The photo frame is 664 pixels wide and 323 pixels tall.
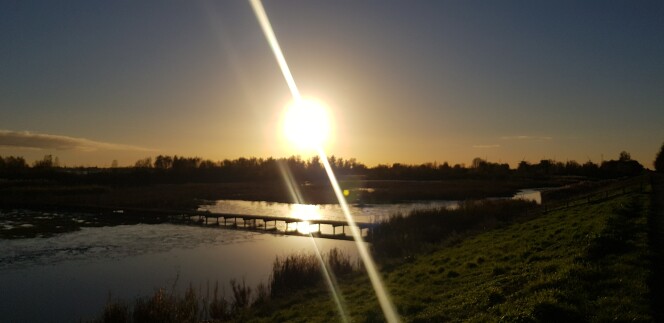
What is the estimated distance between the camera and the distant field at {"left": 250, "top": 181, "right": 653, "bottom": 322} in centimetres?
923

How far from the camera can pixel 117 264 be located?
26828 mm

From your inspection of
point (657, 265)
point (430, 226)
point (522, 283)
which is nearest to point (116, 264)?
point (430, 226)

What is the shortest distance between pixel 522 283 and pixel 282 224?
38808mm

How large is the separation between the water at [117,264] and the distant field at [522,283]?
7.61 meters

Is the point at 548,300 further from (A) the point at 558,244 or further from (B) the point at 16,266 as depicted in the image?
(B) the point at 16,266

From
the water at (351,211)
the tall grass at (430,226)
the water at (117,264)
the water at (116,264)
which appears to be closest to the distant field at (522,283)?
the tall grass at (430,226)

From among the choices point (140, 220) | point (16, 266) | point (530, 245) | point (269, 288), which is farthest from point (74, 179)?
point (530, 245)

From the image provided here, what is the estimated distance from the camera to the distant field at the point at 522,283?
30.3ft

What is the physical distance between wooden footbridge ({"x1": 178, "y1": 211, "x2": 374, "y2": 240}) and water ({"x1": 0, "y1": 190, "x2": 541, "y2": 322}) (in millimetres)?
2438

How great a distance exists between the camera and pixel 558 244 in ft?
56.0

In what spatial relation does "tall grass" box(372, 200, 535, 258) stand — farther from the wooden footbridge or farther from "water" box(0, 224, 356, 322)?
"water" box(0, 224, 356, 322)

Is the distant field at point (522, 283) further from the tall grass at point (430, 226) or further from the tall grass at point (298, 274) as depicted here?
the tall grass at point (430, 226)

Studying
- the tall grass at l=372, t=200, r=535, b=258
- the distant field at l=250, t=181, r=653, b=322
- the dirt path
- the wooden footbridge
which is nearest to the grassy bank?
the distant field at l=250, t=181, r=653, b=322

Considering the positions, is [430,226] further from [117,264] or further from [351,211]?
[117,264]
